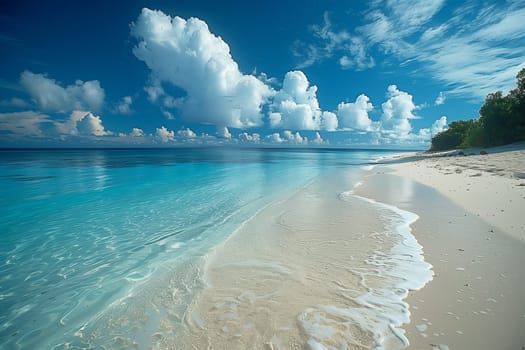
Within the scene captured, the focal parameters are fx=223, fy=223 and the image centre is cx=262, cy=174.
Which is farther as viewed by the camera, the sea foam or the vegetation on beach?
the vegetation on beach

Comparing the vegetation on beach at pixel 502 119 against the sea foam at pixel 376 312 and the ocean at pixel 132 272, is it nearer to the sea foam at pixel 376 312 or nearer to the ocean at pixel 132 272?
the ocean at pixel 132 272

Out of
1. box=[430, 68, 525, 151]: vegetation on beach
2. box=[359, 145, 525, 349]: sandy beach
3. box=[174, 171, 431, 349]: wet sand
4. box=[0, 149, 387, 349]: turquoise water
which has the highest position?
box=[430, 68, 525, 151]: vegetation on beach

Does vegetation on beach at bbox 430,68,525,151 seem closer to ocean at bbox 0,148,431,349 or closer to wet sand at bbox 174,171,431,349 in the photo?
ocean at bbox 0,148,431,349

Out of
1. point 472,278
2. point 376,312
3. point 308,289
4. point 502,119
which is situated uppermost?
point 502,119

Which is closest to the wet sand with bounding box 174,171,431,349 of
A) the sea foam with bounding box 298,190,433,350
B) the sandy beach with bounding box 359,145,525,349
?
the sea foam with bounding box 298,190,433,350

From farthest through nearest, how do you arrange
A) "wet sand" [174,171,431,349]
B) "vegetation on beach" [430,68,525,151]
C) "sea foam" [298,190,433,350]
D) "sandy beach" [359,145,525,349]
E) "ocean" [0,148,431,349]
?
"vegetation on beach" [430,68,525,151]
"ocean" [0,148,431,349]
"wet sand" [174,171,431,349]
"sea foam" [298,190,433,350]
"sandy beach" [359,145,525,349]

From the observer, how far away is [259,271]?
18.3ft

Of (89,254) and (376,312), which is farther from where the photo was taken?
(89,254)

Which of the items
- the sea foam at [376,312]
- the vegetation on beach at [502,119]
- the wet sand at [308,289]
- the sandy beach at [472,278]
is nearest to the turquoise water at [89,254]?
→ the wet sand at [308,289]

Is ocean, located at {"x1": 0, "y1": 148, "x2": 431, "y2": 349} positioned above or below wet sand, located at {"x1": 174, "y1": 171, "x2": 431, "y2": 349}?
below

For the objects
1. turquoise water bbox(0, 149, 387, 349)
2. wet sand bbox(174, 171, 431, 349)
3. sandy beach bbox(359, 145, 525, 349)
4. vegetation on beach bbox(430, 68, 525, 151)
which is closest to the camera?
sandy beach bbox(359, 145, 525, 349)

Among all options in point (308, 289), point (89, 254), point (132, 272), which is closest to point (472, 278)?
point (308, 289)

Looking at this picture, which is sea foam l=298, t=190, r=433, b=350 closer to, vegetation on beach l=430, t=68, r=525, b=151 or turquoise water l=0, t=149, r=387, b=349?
turquoise water l=0, t=149, r=387, b=349

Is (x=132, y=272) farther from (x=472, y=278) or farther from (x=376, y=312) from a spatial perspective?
(x=472, y=278)
